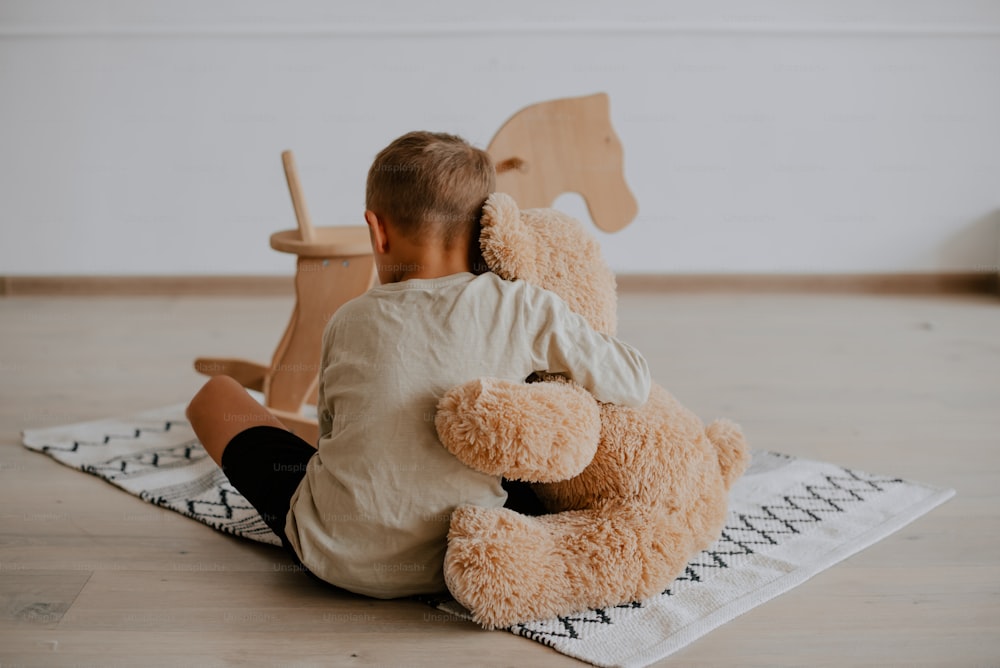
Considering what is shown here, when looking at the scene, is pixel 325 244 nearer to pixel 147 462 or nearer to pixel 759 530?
pixel 147 462

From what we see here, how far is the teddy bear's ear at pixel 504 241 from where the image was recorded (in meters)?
1.08

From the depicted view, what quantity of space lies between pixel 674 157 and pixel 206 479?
1887mm

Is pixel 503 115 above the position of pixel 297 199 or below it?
above

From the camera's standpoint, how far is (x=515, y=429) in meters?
1.01

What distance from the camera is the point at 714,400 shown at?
6.36 ft

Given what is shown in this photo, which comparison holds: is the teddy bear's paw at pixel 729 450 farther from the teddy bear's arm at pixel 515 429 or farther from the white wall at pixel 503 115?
the white wall at pixel 503 115

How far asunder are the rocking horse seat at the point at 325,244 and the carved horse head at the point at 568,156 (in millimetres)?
256

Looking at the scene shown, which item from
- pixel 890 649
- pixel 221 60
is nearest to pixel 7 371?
pixel 221 60

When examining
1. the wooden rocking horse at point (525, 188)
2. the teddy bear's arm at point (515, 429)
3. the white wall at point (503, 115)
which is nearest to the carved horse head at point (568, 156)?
the wooden rocking horse at point (525, 188)

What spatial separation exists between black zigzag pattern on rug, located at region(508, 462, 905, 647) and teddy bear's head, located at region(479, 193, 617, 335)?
294 millimetres

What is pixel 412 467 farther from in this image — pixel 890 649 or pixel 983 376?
pixel 983 376

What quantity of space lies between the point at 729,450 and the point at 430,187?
474 mm

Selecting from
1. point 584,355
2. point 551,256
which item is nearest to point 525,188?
point 551,256

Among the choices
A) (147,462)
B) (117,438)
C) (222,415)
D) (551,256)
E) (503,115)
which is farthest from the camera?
(503,115)
